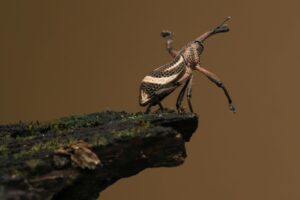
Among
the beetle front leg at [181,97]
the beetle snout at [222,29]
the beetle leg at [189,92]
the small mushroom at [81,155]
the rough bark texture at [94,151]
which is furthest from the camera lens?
the beetle snout at [222,29]

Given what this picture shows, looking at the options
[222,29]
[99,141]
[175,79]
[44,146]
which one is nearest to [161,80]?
[175,79]

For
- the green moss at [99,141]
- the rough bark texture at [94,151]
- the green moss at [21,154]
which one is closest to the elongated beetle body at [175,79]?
the rough bark texture at [94,151]

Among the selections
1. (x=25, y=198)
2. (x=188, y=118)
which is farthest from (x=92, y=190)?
(x=188, y=118)

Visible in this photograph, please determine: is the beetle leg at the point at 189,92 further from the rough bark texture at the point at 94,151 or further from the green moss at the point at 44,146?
the green moss at the point at 44,146

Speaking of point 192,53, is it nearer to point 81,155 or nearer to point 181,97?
point 181,97

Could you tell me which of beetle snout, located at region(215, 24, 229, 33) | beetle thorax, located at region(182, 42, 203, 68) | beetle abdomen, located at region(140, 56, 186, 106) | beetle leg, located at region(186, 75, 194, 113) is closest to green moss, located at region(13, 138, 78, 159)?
beetle abdomen, located at region(140, 56, 186, 106)

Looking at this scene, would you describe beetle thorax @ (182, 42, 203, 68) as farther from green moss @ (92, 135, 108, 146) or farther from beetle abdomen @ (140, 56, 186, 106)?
green moss @ (92, 135, 108, 146)
